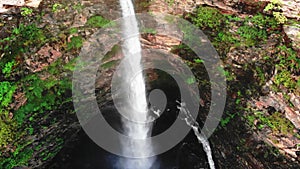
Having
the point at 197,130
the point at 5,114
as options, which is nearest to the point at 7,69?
the point at 5,114

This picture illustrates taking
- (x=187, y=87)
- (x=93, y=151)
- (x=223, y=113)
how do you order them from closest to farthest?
(x=223, y=113), (x=187, y=87), (x=93, y=151)

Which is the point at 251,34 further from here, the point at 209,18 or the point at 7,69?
the point at 7,69

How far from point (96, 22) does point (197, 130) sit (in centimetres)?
442

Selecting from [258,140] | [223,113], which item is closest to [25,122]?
[223,113]

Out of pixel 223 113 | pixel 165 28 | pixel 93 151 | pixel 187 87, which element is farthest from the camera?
pixel 93 151

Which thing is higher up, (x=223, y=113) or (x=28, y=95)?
(x=28, y=95)

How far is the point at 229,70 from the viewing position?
5441mm

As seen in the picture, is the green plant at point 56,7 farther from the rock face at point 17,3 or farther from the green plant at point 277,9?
the green plant at point 277,9

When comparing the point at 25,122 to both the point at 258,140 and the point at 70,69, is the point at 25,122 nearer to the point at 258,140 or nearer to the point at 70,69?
the point at 70,69

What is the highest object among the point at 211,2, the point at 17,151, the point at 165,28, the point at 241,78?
the point at 211,2

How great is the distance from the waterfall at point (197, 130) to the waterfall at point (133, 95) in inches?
49.8

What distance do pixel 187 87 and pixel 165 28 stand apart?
1858mm

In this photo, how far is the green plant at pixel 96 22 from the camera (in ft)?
20.2

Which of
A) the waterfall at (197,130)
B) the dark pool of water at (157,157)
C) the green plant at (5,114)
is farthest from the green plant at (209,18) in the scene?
the green plant at (5,114)
